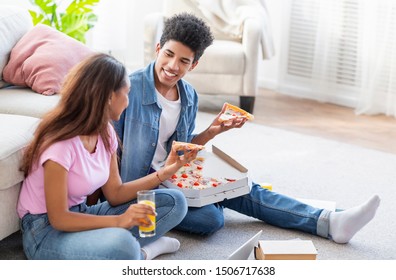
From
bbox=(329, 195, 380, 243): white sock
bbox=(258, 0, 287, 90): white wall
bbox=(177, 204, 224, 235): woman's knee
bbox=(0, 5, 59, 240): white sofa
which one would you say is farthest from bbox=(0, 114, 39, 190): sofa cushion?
bbox=(258, 0, 287, 90): white wall

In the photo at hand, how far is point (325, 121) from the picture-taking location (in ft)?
15.8

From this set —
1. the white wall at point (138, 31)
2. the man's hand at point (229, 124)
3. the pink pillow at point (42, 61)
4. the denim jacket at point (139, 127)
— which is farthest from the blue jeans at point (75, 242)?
the white wall at point (138, 31)

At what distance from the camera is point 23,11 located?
11.9ft

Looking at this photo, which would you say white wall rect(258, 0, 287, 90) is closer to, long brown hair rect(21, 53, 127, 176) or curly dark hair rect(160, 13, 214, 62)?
curly dark hair rect(160, 13, 214, 62)

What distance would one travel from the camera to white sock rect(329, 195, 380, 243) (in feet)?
9.13

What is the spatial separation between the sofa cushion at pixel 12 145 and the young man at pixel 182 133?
34cm

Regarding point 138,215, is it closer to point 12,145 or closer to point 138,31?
point 12,145

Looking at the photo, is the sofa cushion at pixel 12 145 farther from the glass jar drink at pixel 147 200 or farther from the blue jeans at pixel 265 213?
the blue jeans at pixel 265 213

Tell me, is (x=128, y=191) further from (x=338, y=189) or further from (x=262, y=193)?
(x=338, y=189)

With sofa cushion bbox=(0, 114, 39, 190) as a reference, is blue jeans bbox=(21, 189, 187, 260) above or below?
below

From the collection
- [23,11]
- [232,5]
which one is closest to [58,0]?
[232,5]

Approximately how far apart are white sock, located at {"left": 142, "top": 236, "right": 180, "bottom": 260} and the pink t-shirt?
12.0 inches

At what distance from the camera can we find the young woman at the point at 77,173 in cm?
227

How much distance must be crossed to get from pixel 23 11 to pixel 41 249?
1.63m
